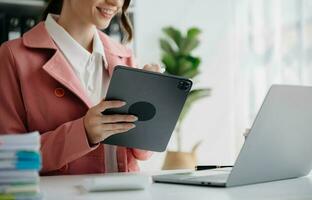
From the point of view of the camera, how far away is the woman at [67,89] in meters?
1.27

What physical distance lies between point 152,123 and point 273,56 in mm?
1832

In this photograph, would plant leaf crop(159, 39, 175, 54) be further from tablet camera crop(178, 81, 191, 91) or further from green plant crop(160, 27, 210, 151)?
tablet camera crop(178, 81, 191, 91)

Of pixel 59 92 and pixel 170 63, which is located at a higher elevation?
pixel 59 92

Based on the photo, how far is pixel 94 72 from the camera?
1.59m

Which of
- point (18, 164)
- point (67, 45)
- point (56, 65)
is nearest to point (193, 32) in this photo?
point (67, 45)

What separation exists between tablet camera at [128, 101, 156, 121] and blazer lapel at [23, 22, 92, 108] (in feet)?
0.76

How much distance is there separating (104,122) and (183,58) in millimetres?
1948

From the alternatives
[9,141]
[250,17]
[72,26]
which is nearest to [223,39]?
[250,17]

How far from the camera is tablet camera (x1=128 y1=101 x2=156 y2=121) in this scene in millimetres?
1231

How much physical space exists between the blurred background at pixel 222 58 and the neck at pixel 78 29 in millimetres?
1409

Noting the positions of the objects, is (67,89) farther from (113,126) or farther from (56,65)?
(113,126)

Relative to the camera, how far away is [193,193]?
0.93m

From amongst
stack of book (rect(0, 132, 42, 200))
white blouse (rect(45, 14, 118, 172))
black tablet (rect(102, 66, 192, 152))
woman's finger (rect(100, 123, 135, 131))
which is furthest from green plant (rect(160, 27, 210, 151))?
stack of book (rect(0, 132, 42, 200))

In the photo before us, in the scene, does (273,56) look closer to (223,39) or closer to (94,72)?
(223,39)
